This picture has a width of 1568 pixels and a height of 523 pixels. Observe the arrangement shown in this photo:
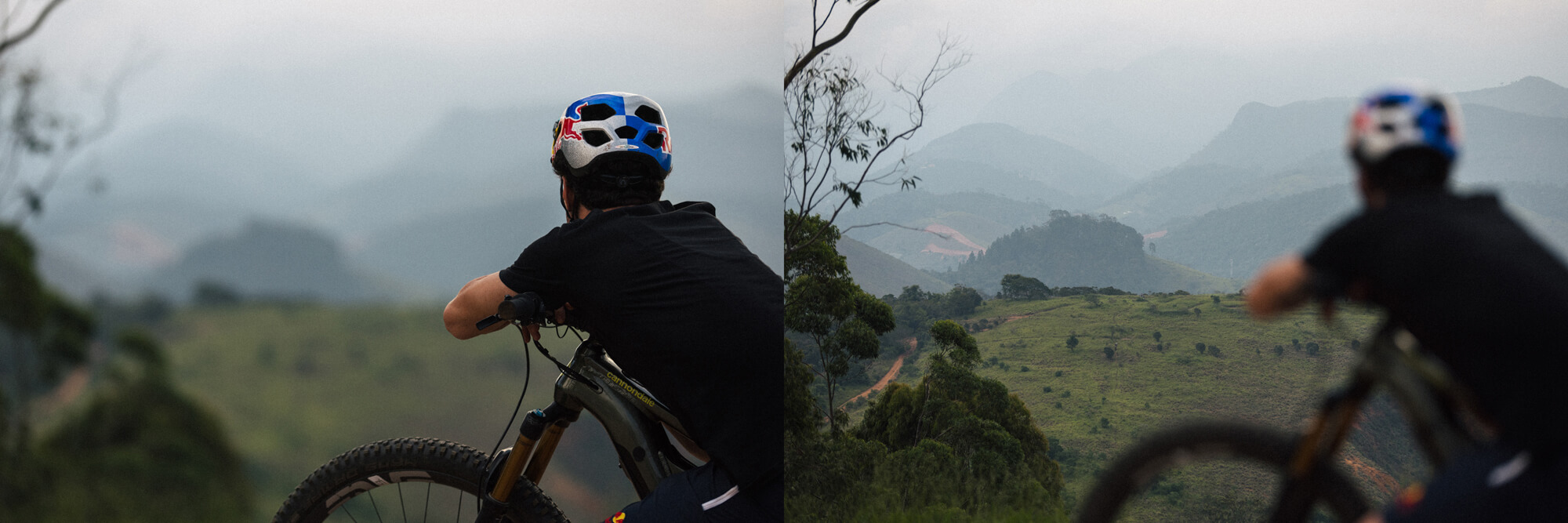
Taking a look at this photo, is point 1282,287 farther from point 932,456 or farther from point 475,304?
point 932,456

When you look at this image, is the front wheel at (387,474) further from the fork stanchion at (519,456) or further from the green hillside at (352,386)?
the green hillside at (352,386)

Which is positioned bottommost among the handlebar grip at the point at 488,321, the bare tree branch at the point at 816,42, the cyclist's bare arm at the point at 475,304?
the handlebar grip at the point at 488,321

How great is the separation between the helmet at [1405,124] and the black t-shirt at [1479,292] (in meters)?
0.06

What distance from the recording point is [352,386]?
3.58 metres

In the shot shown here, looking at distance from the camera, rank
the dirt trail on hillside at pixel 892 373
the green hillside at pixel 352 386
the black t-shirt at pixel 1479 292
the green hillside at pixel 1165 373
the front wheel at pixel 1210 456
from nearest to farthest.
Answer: the black t-shirt at pixel 1479 292 < the front wheel at pixel 1210 456 < the green hillside at pixel 1165 373 < the dirt trail on hillside at pixel 892 373 < the green hillside at pixel 352 386

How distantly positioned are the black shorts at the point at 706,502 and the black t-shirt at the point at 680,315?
0.03 metres

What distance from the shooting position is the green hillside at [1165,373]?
6.73 ft

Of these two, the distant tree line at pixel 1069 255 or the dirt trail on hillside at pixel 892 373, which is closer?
the distant tree line at pixel 1069 255

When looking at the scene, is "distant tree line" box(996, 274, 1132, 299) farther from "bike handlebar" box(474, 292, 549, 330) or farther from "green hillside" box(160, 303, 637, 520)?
"green hillside" box(160, 303, 637, 520)

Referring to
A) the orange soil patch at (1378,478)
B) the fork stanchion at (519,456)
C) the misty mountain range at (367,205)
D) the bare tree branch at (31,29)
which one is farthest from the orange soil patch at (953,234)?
the bare tree branch at (31,29)

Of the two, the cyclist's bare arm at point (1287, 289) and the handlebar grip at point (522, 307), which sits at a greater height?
the handlebar grip at point (522, 307)

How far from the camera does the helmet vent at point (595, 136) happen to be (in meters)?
1.52

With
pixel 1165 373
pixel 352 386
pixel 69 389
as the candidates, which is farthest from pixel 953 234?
pixel 69 389

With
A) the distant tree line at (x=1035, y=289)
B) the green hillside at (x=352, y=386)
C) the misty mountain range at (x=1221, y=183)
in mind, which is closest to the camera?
the misty mountain range at (x=1221, y=183)
